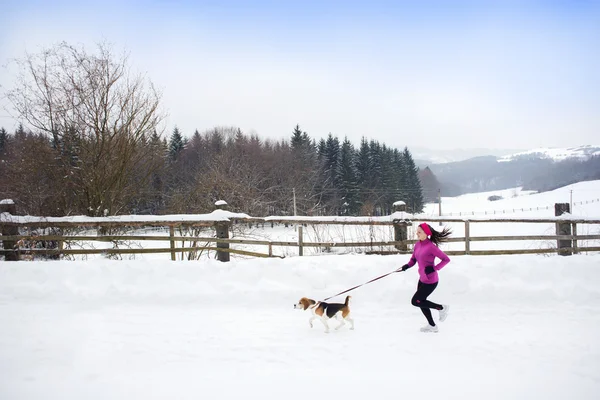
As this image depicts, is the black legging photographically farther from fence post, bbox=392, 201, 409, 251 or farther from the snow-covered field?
fence post, bbox=392, 201, 409, 251

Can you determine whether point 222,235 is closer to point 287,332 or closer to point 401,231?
point 287,332

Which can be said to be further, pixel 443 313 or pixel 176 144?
pixel 176 144

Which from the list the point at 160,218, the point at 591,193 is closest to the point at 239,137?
the point at 160,218

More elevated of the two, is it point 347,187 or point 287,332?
point 347,187

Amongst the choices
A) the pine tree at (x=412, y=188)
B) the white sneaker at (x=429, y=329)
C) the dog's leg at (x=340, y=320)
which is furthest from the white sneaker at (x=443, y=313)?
the pine tree at (x=412, y=188)

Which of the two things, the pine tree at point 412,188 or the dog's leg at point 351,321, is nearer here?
the dog's leg at point 351,321

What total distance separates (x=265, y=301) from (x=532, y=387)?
424 cm

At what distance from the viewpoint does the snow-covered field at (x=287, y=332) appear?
3740mm

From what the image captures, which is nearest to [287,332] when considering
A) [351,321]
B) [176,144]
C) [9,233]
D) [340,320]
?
[340,320]

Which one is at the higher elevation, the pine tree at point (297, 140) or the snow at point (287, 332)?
the pine tree at point (297, 140)

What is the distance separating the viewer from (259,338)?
16.1ft

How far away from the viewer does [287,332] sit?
5102mm

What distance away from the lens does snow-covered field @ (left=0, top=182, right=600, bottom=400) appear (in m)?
3.74

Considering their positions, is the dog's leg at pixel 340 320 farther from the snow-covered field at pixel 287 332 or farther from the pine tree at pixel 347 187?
the pine tree at pixel 347 187
